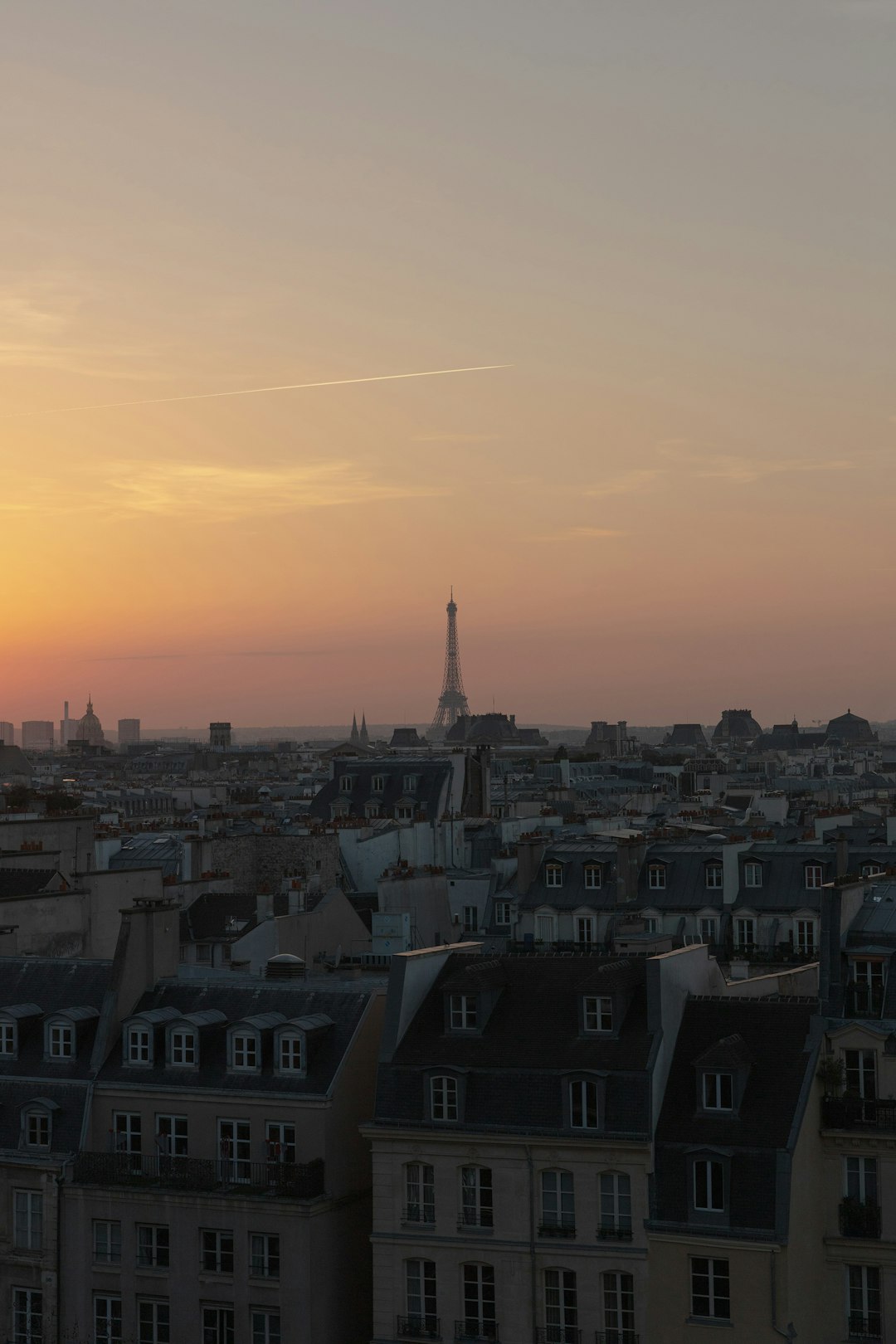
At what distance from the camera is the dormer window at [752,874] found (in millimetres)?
54581

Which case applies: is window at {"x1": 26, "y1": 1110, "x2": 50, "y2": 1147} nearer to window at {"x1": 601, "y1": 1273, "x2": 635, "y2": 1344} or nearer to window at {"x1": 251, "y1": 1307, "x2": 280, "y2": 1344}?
window at {"x1": 251, "y1": 1307, "x2": 280, "y2": 1344}

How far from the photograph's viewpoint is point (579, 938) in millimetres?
55719

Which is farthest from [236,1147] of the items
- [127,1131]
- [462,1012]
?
[462,1012]

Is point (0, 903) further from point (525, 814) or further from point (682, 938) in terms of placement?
point (525, 814)

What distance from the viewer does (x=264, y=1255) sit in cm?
3167

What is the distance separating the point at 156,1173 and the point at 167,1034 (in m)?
2.32

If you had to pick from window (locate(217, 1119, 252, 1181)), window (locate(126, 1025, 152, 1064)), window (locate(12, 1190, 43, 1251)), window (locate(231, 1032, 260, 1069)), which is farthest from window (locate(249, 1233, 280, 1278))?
window (locate(12, 1190, 43, 1251))

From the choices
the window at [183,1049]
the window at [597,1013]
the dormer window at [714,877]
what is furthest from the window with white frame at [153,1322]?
the dormer window at [714,877]

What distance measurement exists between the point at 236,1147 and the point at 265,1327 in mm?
2884

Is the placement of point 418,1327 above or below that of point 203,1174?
below

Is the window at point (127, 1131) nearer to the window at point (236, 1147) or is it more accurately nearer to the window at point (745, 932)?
the window at point (236, 1147)

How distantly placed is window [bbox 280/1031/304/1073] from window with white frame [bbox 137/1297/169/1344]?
14.0 ft

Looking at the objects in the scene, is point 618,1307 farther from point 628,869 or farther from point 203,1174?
point 628,869

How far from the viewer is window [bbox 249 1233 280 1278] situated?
31531 mm
